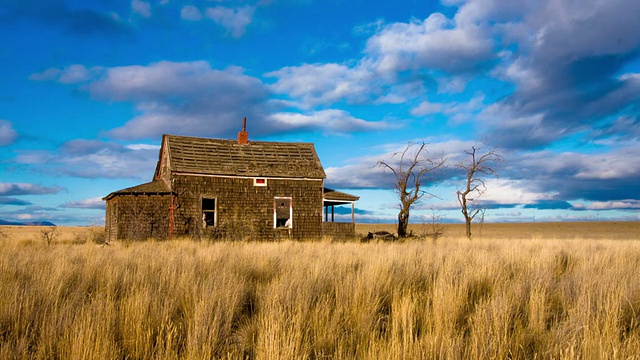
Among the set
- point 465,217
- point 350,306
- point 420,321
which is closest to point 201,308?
point 350,306

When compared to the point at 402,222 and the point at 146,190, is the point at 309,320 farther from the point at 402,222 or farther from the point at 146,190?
the point at 402,222

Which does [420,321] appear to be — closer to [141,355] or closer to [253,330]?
[253,330]

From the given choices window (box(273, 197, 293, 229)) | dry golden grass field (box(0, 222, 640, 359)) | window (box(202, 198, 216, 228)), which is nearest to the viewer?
dry golden grass field (box(0, 222, 640, 359))

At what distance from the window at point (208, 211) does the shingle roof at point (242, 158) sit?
5.31 feet

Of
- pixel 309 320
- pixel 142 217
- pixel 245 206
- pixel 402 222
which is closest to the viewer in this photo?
pixel 309 320

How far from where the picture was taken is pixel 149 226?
22641 mm

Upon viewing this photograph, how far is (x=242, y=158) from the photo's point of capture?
82.2ft

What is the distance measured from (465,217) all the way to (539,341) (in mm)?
24610

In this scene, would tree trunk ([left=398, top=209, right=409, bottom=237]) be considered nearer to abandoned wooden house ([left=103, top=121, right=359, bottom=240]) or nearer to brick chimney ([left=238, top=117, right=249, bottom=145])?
abandoned wooden house ([left=103, top=121, right=359, bottom=240])

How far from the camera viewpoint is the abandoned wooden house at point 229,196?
74.7 feet

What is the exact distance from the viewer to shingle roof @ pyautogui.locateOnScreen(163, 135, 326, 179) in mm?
23672

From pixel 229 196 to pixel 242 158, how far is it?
2.33m

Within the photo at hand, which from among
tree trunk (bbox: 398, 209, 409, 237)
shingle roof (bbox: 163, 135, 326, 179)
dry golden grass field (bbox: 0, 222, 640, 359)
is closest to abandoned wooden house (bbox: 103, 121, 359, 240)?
shingle roof (bbox: 163, 135, 326, 179)

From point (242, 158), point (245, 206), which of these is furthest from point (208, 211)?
point (242, 158)
